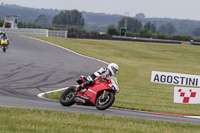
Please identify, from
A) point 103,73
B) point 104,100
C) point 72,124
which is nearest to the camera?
point 72,124

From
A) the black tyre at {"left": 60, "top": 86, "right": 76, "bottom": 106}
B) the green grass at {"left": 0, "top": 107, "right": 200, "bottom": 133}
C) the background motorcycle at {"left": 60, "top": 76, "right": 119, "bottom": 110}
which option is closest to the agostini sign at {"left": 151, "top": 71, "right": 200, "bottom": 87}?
the background motorcycle at {"left": 60, "top": 76, "right": 119, "bottom": 110}

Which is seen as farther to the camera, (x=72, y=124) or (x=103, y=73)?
(x=103, y=73)

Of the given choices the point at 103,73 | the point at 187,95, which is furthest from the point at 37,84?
the point at 187,95

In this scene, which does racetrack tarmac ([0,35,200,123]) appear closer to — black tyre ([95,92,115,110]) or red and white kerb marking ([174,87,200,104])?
black tyre ([95,92,115,110])

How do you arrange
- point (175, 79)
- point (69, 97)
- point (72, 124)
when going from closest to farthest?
point (72, 124) < point (69, 97) < point (175, 79)

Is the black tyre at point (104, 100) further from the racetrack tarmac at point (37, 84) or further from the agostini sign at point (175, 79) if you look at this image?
the agostini sign at point (175, 79)

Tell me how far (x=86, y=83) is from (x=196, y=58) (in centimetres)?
4268

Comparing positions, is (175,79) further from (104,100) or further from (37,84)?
(37,84)

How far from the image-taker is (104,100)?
10781mm

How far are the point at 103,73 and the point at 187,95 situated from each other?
4.51 m

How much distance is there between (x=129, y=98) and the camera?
49.3 ft

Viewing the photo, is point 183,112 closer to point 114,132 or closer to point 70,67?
point 114,132

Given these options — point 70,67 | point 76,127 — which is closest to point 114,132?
point 76,127

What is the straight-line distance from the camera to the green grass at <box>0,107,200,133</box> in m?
7.52
